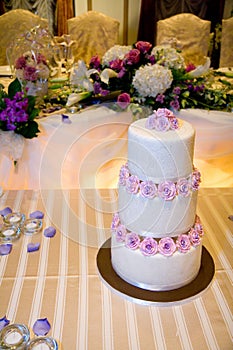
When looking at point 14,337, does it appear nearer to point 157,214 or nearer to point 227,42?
point 157,214

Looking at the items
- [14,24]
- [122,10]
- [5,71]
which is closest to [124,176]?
[5,71]

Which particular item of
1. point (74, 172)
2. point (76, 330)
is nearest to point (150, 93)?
A: point (74, 172)

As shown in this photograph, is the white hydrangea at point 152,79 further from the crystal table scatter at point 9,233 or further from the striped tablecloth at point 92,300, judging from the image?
the crystal table scatter at point 9,233

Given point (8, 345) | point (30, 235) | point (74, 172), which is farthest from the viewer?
point (74, 172)

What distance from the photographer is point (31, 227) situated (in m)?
1.19

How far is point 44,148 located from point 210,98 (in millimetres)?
801

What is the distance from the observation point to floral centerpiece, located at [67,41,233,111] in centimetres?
177

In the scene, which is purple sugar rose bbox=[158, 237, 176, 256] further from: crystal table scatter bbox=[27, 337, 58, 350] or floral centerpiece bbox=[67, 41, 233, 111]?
floral centerpiece bbox=[67, 41, 233, 111]

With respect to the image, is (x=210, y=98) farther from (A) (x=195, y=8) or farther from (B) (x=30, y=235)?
(A) (x=195, y=8)

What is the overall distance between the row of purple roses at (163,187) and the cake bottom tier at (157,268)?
0.46ft

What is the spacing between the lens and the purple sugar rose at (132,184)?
86cm

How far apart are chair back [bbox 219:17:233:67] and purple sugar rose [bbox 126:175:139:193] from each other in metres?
2.98

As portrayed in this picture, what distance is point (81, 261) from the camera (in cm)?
105

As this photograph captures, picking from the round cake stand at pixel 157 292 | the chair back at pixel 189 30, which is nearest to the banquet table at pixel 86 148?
the round cake stand at pixel 157 292
